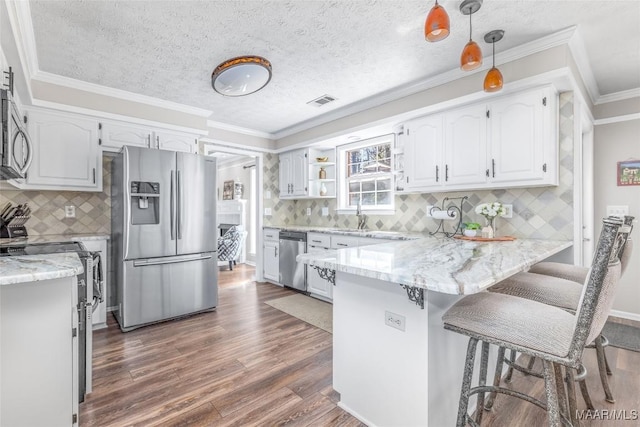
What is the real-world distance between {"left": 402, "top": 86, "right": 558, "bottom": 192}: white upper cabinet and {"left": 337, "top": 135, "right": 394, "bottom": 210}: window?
0.79 m

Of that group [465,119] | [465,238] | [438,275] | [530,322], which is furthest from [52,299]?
[465,119]

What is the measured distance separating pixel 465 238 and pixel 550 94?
131 cm

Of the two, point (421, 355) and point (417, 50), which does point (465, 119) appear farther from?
point (421, 355)

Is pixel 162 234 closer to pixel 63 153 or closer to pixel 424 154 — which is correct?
pixel 63 153

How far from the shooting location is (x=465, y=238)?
266cm

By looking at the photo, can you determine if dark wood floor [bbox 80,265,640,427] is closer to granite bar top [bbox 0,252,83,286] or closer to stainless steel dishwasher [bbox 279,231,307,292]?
granite bar top [bbox 0,252,83,286]

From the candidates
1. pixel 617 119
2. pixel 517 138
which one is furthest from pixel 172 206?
pixel 617 119

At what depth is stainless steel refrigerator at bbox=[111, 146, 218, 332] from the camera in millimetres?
2941

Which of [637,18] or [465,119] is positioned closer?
[637,18]

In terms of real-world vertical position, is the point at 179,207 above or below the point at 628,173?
below

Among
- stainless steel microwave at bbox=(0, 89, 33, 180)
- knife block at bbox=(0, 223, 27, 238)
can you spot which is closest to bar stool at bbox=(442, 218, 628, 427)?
stainless steel microwave at bbox=(0, 89, 33, 180)

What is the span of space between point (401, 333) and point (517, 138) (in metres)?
2.04

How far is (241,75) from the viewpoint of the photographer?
2648mm

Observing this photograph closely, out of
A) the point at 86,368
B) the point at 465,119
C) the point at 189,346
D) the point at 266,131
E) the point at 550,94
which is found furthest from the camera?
the point at 266,131
